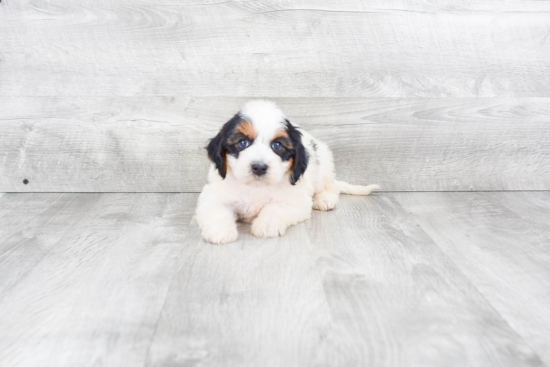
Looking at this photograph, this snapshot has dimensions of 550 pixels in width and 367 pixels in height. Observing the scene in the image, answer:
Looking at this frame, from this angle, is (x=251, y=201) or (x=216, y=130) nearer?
(x=251, y=201)

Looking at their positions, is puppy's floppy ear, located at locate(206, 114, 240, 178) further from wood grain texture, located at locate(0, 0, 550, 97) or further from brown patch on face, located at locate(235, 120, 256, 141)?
wood grain texture, located at locate(0, 0, 550, 97)

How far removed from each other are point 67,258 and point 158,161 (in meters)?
0.99

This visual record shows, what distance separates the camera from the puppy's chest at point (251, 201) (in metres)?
2.10

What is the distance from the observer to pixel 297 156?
202 centimetres

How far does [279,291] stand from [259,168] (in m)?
0.59

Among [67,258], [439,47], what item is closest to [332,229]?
[67,258]

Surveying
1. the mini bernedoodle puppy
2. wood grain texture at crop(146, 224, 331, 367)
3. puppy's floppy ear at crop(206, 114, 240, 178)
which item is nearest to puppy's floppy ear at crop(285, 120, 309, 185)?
the mini bernedoodle puppy

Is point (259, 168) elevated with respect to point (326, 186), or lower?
elevated

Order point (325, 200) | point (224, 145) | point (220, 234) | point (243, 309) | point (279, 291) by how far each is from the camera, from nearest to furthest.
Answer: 1. point (243, 309)
2. point (279, 291)
3. point (220, 234)
4. point (224, 145)
5. point (325, 200)

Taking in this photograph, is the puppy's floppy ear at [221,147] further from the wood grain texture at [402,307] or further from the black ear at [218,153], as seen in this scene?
the wood grain texture at [402,307]

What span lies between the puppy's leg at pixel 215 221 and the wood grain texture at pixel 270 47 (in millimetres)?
766

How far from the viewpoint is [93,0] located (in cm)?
243

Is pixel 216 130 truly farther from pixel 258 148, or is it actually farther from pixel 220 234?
pixel 220 234

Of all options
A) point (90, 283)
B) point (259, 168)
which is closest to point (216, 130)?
point (259, 168)
